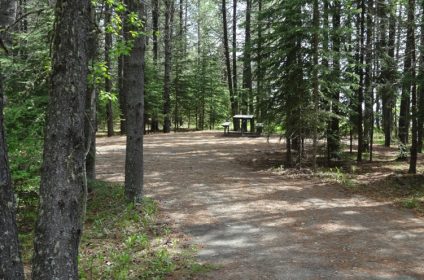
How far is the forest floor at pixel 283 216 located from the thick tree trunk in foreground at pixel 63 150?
2.47 metres

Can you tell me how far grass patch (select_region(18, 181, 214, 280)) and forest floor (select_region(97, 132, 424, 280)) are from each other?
28cm

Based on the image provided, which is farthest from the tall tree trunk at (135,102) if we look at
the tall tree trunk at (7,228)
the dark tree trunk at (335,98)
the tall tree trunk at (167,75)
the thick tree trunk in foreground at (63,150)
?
the tall tree trunk at (167,75)

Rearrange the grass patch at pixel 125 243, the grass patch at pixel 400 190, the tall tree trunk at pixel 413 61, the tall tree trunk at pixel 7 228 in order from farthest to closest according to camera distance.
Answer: the tall tree trunk at pixel 413 61 → the grass patch at pixel 400 190 → the grass patch at pixel 125 243 → the tall tree trunk at pixel 7 228

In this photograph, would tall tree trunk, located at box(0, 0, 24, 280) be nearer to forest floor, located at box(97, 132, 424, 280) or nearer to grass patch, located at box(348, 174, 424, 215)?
forest floor, located at box(97, 132, 424, 280)

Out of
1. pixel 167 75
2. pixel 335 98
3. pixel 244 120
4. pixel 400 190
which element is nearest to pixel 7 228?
pixel 400 190

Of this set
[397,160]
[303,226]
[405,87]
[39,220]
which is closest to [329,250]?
[303,226]

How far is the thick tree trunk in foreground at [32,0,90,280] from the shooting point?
3502mm

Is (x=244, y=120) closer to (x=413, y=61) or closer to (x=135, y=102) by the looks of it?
(x=413, y=61)

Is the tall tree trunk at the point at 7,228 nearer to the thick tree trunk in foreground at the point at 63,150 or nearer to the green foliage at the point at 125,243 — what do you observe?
the thick tree trunk in foreground at the point at 63,150

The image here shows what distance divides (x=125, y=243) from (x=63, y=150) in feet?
12.7

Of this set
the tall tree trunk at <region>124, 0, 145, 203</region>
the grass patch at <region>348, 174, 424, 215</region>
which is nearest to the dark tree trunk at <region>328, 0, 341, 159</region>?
the grass patch at <region>348, 174, 424, 215</region>

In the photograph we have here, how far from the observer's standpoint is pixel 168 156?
632 inches

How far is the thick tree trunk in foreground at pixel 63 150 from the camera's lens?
3.50m

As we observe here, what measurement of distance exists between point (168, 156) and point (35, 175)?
887 cm
